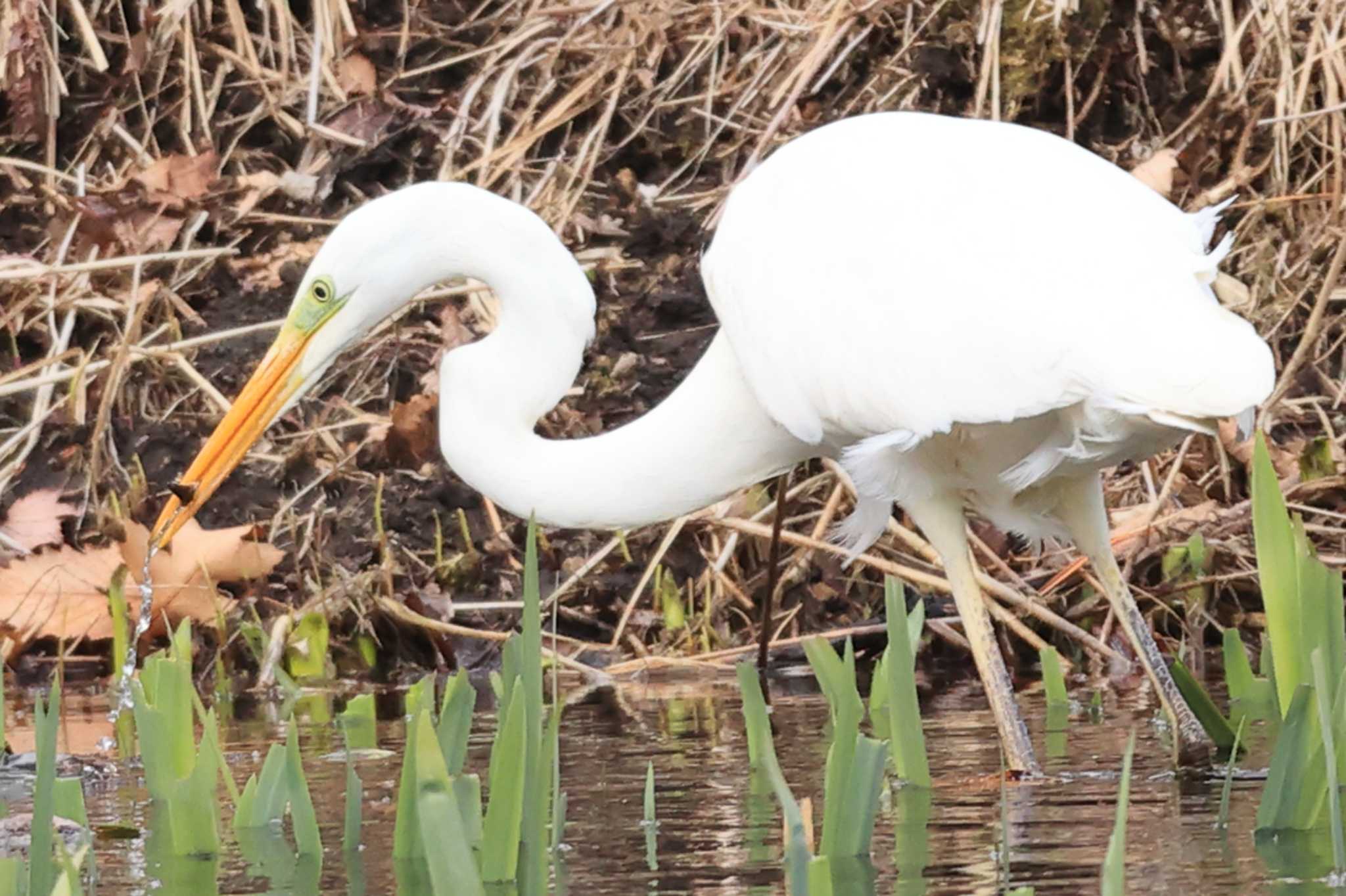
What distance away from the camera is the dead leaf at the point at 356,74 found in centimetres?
889

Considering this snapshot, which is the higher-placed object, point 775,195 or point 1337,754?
point 775,195

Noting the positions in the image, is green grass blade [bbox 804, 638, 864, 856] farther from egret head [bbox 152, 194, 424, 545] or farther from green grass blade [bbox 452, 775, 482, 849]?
egret head [bbox 152, 194, 424, 545]

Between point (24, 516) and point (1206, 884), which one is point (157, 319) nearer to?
point (24, 516)

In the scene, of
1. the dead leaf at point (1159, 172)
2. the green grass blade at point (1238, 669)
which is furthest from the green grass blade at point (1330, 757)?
the dead leaf at point (1159, 172)

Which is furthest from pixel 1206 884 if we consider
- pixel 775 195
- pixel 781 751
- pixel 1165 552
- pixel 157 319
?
pixel 157 319

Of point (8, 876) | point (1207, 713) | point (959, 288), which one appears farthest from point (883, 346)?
point (8, 876)

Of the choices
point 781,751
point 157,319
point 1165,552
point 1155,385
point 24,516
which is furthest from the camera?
point 157,319

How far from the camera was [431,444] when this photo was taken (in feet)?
23.4

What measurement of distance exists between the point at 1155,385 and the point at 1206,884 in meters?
1.15

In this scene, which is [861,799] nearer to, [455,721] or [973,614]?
[455,721]

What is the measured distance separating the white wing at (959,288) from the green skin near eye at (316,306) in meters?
0.84

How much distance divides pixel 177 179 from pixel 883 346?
16.1ft

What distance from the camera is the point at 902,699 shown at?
3740 mm

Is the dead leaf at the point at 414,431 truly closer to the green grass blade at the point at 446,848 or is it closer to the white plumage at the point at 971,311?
the white plumage at the point at 971,311
